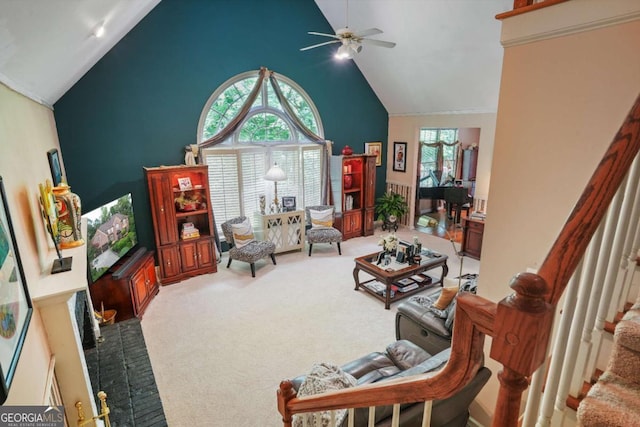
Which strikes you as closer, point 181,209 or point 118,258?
point 118,258

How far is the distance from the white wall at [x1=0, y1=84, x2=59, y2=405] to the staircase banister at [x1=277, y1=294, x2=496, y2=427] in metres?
1.50

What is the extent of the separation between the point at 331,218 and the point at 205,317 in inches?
133

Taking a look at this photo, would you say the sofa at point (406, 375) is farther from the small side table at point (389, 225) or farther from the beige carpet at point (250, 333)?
the small side table at point (389, 225)

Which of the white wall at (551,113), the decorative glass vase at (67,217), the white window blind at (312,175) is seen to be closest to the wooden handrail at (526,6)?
the white wall at (551,113)

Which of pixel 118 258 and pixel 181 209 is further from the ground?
pixel 181 209

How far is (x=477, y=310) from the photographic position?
777 mm

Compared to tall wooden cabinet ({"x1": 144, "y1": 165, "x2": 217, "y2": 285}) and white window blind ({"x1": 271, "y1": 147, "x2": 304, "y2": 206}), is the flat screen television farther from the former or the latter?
white window blind ({"x1": 271, "y1": 147, "x2": 304, "y2": 206})

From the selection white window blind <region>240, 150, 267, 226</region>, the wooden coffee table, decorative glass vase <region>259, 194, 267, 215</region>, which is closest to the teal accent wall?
white window blind <region>240, 150, 267, 226</region>

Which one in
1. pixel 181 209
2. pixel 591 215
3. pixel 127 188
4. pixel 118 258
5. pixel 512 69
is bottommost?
pixel 118 258

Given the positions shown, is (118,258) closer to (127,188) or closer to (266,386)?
(127,188)

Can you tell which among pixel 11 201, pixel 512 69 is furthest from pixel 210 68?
pixel 512 69

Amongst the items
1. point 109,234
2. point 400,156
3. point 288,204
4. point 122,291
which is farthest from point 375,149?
point 122,291

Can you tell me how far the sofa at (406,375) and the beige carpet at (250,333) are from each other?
2.40ft

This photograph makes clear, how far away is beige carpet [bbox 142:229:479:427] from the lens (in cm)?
335
